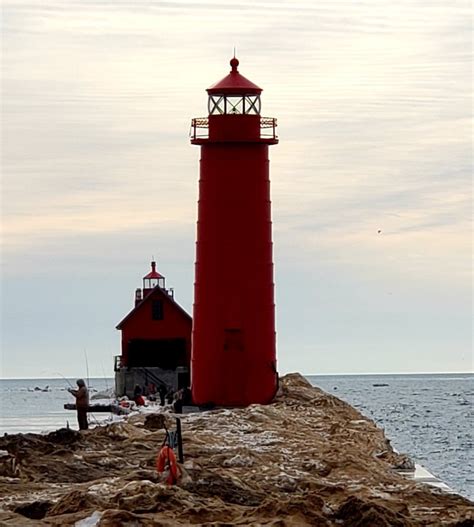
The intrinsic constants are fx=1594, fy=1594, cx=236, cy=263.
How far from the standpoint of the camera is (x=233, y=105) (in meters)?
32.1

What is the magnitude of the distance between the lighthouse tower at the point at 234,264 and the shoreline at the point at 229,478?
4568 millimetres

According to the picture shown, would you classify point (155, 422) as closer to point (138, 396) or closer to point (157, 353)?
point (138, 396)

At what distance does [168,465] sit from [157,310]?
109 feet

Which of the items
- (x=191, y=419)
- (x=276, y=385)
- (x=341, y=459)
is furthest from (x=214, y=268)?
(x=341, y=459)

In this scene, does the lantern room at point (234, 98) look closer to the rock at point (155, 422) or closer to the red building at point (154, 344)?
the rock at point (155, 422)

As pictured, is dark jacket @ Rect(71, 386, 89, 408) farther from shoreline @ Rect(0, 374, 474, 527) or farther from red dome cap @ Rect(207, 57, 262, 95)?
red dome cap @ Rect(207, 57, 262, 95)

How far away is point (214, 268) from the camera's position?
103ft

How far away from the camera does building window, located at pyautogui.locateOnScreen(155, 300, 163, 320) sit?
49688 mm

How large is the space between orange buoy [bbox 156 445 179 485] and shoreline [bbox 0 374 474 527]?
0.36 ft

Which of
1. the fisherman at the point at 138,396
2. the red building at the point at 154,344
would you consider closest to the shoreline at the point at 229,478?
the fisherman at the point at 138,396

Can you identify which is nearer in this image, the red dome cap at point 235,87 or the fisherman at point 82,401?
the fisherman at point 82,401

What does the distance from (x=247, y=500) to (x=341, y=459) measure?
3912 millimetres

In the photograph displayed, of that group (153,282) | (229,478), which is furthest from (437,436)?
(229,478)

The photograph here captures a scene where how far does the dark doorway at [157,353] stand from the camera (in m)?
48.5
